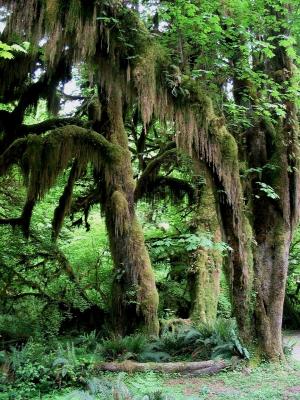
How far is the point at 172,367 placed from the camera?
7.44 meters

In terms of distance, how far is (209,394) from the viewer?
6.28m

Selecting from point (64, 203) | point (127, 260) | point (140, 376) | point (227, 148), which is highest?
point (227, 148)

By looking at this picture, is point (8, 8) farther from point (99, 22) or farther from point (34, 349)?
point (34, 349)

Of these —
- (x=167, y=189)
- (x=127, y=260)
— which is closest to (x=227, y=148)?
(x=127, y=260)

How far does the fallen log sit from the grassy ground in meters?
0.13

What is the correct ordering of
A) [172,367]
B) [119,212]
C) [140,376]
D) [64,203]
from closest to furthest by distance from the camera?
[140,376] → [172,367] → [119,212] → [64,203]

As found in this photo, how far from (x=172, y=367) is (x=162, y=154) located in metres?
5.59

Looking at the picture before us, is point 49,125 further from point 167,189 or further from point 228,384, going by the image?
point 228,384

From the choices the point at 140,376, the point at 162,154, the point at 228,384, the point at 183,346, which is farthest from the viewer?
the point at 162,154

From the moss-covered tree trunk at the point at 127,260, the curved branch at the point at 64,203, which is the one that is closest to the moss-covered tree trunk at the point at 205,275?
the moss-covered tree trunk at the point at 127,260

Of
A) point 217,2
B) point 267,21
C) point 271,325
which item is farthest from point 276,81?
point 271,325

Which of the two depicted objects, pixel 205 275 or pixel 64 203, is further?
pixel 205 275

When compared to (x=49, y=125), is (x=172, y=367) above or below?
below

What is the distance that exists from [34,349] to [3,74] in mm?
5856
